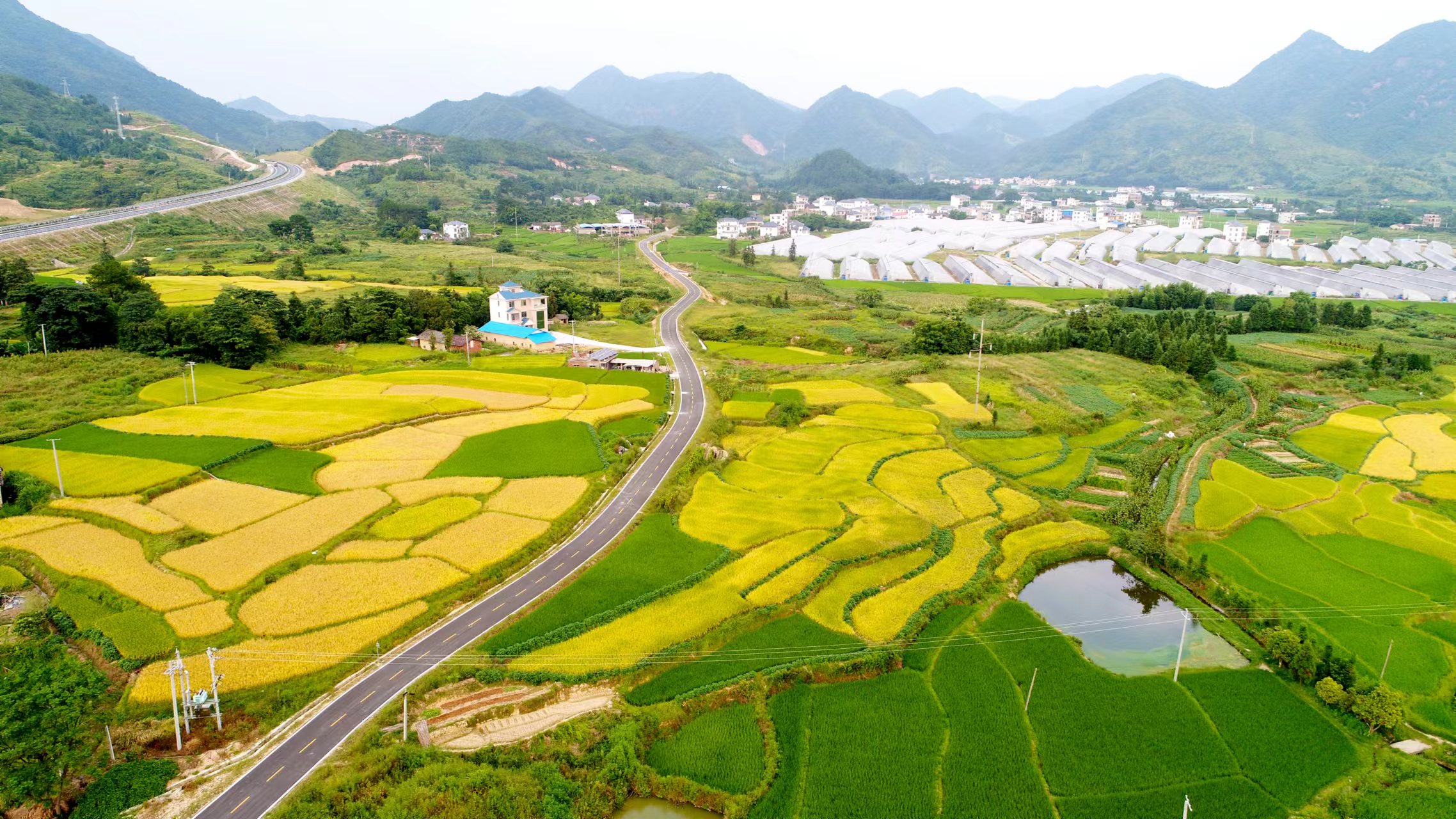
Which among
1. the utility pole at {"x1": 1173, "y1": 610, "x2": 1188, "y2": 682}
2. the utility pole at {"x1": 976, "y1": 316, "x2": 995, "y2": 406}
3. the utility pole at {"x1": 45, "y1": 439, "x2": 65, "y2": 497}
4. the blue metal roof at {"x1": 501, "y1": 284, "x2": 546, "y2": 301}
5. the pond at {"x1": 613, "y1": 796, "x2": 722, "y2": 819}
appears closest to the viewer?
the pond at {"x1": 613, "y1": 796, "x2": 722, "y2": 819}

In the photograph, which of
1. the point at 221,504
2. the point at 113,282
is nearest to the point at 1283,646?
the point at 221,504

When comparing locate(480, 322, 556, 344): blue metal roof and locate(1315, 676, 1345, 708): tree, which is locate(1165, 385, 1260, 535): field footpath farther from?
locate(480, 322, 556, 344): blue metal roof

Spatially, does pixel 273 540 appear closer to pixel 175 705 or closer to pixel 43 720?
pixel 175 705

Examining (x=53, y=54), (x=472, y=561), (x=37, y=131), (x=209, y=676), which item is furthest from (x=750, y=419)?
(x=53, y=54)

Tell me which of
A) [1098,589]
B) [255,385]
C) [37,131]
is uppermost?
[37,131]

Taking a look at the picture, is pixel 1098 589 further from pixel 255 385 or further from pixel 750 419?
pixel 255 385

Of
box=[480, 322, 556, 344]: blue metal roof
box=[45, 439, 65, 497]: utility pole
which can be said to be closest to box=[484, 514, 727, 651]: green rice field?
box=[45, 439, 65, 497]: utility pole
